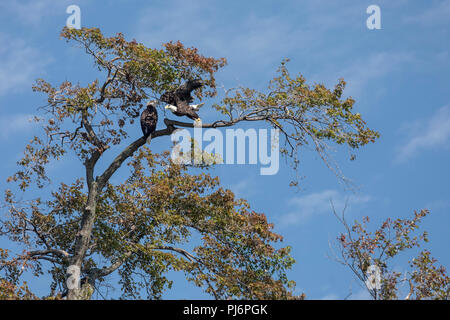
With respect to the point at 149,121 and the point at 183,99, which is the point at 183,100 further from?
the point at 149,121

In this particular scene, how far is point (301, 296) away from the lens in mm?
16703

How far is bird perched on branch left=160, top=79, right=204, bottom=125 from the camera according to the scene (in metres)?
18.3

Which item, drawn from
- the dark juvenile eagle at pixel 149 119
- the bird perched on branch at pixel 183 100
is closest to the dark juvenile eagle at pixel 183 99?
the bird perched on branch at pixel 183 100

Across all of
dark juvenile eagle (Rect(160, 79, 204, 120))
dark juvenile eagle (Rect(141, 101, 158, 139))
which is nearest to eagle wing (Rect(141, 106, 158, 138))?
dark juvenile eagle (Rect(141, 101, 158, 139))

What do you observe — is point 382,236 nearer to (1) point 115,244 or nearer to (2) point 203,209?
(2) point 203,209

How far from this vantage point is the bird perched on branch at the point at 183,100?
18281 millimetres

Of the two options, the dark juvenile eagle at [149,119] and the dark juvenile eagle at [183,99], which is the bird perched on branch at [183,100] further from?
the dark juvenile eagle at [149,119]

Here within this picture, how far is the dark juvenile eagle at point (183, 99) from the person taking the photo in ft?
60.0

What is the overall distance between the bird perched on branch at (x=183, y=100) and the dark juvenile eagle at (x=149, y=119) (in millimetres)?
349

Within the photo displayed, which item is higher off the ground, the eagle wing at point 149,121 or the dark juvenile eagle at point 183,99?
the dark juvenile eagle at point 183,99

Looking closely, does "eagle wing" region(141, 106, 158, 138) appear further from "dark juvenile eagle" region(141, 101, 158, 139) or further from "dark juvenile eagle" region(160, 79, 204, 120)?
"dark juvenile eagle" region(160, 79, 204, 120)

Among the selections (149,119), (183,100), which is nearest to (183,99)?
(183,100)

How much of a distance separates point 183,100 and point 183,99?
3 centimetres
